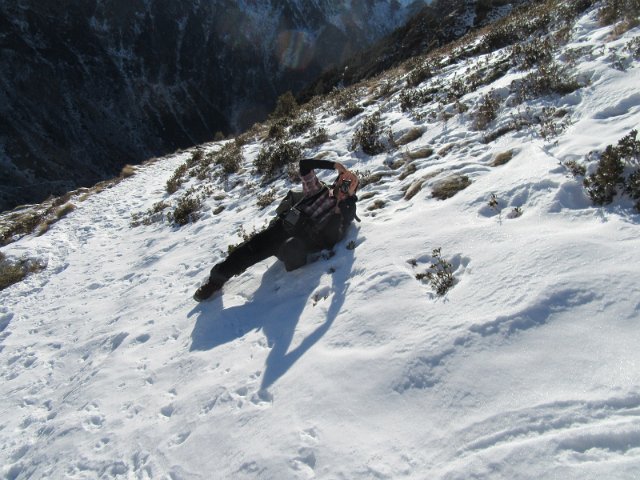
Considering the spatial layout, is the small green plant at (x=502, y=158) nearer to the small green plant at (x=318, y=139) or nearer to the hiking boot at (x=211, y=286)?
the hiking boot at (x=211, y=286)

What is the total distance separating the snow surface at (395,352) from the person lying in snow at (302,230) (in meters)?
0.24

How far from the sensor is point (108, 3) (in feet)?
282

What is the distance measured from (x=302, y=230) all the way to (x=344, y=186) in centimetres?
98

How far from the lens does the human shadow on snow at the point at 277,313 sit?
12.8 feet

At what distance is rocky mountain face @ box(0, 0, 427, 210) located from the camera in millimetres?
68500

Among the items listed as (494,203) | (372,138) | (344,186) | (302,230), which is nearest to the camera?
(494,203)

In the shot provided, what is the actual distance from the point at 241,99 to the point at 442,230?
99.7 m

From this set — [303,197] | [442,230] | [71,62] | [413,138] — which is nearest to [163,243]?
[303,197]

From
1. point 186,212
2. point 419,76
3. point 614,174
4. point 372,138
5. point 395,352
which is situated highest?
point 419,76

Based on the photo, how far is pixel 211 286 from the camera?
5461 mm

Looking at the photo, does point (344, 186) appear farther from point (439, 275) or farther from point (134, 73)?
point (134, 73)

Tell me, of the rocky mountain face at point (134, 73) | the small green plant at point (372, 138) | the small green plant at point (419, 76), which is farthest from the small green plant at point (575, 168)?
the rocky mountain face at point (134, 73)

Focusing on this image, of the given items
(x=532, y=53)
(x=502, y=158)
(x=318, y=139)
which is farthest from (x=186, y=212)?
(x=532, y=53)

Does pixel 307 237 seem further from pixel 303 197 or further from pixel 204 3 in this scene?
pixel 204 3
